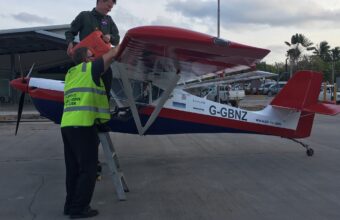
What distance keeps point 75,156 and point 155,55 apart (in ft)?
6.48

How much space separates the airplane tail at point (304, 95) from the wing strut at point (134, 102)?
276 centimetres

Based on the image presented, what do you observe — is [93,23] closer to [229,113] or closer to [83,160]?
[83,160]

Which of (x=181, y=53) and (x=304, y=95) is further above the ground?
(x=181, y=53)

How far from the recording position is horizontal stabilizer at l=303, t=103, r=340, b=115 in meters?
8.65

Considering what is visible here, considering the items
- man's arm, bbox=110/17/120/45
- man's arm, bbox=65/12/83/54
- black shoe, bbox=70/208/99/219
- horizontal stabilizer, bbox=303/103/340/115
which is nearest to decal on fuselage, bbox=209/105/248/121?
horizontal stabilizer, bbox=303/103/340/115

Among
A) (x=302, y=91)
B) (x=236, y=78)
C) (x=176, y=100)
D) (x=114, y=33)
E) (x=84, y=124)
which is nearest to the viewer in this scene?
(x=84, y=124)

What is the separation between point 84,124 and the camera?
4.92m

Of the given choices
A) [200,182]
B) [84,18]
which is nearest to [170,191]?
[200,182]

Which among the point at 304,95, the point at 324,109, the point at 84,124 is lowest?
the point at 324,109

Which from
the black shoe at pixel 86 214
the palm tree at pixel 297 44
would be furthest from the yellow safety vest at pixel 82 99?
the palm tree at pixel 297 44

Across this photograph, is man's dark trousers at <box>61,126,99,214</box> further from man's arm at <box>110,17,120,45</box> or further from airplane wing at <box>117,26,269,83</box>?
man's arm at <box>110,17,120,45</box>

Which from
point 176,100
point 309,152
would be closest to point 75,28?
point 176,100

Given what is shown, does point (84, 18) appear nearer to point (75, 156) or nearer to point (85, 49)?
point (85, 49)

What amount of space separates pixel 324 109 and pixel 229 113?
1.92 metres
